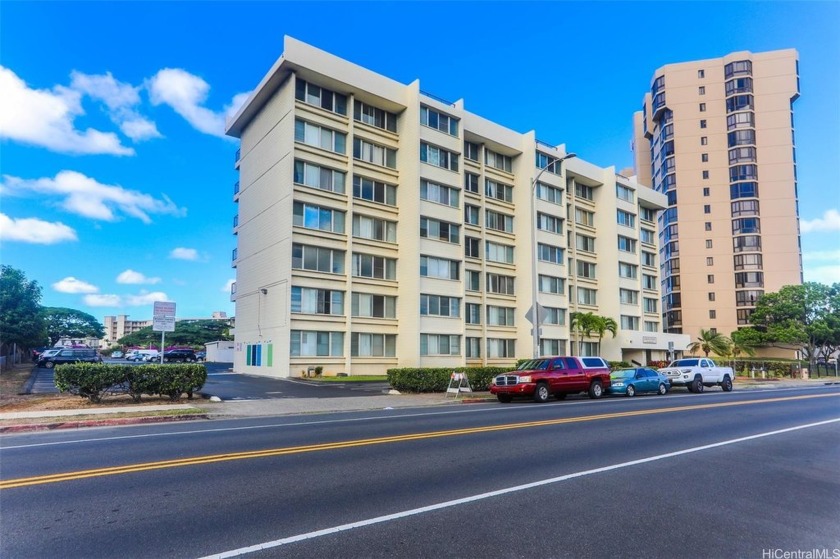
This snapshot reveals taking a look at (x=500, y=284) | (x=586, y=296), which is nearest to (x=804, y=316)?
(x=586, y=296)

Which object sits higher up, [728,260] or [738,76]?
[738,76]

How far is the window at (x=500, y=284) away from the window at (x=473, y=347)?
436 centimetres

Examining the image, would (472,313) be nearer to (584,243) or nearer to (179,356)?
(584,243)

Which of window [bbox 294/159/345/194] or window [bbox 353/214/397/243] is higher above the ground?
window [bbox 294/159/345/194]

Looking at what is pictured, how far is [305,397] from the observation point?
69.9 feet

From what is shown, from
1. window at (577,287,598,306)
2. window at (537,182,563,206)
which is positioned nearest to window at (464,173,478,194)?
window at (537,182,563,206)

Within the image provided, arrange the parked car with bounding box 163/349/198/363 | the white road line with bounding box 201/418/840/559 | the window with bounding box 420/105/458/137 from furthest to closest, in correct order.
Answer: the parked car with bounding box 163/349/198/363 → the window with bounding box 420/105/458/137 → the white road line with bounding box 201/418/840/559

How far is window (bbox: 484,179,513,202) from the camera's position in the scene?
45188 mm

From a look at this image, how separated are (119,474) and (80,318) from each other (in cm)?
10896

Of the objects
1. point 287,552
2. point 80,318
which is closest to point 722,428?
point 287,552

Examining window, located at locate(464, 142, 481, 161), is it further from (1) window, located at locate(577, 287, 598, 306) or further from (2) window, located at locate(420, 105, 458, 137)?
(1) window, located at locate(577, 287, 598, 306)

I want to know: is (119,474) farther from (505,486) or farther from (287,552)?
(505,486)

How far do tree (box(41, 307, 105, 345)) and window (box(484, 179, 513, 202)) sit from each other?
8168 centimetres

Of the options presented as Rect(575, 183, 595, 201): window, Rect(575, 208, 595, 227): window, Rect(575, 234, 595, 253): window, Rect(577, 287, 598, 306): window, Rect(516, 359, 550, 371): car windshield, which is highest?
Rect(575, 183, 595, 201): window
